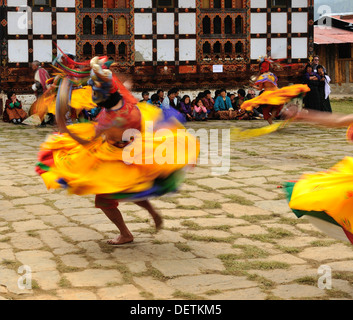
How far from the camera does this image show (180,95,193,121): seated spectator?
15.9 meters

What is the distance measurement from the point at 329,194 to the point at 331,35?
24.1 meters

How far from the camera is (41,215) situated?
6035 mm

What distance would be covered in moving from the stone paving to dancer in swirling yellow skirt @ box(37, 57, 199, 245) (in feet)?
1.39

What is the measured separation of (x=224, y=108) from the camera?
16641mm

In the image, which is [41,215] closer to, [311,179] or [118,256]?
[118,256]

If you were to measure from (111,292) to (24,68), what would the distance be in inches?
554

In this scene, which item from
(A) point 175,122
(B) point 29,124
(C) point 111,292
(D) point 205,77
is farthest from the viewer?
(D) point 205,77

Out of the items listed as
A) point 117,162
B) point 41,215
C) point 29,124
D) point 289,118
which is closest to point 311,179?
point 289,118

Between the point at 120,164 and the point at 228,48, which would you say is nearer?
the point at 120,164

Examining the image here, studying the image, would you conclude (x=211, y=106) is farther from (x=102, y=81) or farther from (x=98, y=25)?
(x=102, y=81)

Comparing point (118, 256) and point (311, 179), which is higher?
point (311, 179)

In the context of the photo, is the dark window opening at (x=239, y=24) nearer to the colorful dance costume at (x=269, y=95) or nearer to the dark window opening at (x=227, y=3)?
the dark window opening at (x=227, y=3)

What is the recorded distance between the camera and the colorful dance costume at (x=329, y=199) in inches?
149

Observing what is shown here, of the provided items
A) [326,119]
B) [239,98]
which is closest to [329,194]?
[326,119]
